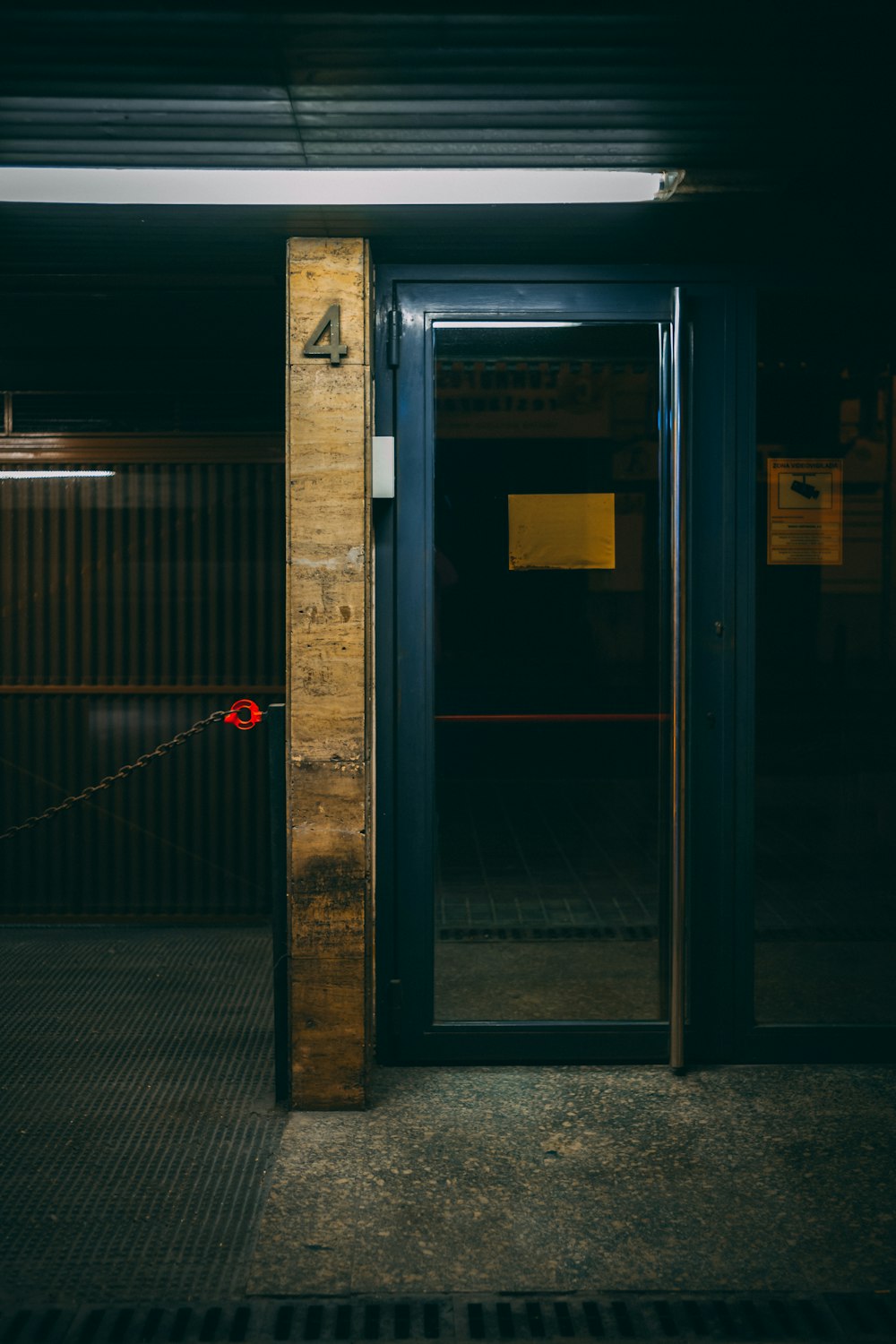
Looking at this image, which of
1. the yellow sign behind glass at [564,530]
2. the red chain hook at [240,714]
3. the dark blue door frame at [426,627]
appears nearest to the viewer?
the dark blue door frame at [426,627]

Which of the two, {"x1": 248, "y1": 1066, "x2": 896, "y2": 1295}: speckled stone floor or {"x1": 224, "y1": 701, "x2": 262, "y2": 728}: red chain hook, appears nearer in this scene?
{"x1": 248, "y1": 1066, "x2": 896, "y2": 1295}: speckled stone floor

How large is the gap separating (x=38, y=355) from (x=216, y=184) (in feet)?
8.53

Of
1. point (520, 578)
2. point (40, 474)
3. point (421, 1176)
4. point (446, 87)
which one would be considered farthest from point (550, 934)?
point (446, 87)

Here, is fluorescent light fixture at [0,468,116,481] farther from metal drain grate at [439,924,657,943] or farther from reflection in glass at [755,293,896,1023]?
reflection in glass at [755,293,896,1023]

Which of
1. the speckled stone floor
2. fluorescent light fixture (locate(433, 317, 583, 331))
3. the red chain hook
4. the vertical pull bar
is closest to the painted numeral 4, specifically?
fluorescent light fixture (locate(433, 317, 583, 331))

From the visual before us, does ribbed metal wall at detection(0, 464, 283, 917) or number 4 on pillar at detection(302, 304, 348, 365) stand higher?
number 4 on pillar at detection(302, 304, 348, 365)

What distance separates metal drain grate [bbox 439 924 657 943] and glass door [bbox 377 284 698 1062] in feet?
2.93

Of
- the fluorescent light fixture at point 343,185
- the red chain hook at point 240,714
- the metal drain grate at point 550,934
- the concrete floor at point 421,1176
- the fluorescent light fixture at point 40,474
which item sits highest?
the fluorescent light fixture at point 343,185

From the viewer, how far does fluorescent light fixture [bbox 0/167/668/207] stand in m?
3.44

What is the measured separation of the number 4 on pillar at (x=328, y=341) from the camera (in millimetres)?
3732

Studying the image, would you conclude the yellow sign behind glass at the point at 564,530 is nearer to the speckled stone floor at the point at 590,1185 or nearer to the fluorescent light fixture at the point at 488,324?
the fluorescent light fixture at the point at 488,324

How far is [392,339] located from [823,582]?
1.94 metres

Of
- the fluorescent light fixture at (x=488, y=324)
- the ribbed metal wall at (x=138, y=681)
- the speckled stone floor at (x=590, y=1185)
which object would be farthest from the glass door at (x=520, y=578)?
the ribbed metal wall at (x=138, y=681)

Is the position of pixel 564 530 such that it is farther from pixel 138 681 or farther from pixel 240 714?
pixel 138 681
